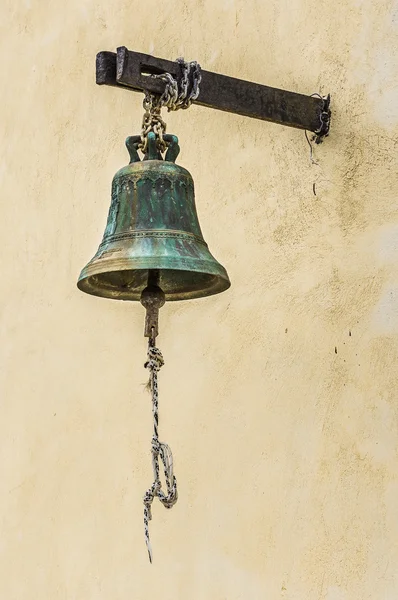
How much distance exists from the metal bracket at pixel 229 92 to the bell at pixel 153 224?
0.40 ft

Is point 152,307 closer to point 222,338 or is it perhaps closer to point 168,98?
point 168,98

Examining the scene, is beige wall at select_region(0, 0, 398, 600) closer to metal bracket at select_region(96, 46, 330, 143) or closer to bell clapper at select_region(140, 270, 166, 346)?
metal bracket at select_region(96, 46, 330, 143)

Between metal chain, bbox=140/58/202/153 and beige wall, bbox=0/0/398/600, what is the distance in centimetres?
49

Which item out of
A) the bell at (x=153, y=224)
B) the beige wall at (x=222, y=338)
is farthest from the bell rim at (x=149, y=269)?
the beige wall at (x=222, y=338)

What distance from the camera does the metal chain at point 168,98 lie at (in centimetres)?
196

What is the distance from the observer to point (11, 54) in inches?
137

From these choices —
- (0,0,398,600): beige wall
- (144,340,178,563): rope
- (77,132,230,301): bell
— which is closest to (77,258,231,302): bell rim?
(77,132,230,301): bell

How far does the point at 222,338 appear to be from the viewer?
101 inches

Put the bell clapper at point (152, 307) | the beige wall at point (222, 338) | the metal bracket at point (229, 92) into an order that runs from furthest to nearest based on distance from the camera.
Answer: the beige wall at point (222, 338)
the bell clapper at point (152, 307)
the metal bracket at point (229, 92)

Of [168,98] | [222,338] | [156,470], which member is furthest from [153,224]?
[222,338]

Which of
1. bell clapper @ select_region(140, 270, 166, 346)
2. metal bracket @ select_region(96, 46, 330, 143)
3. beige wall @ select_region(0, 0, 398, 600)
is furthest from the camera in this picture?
beige wall @ select_region(0, 0, 398, 600)

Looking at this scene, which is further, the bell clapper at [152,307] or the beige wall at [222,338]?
the beige wall at [222,338]

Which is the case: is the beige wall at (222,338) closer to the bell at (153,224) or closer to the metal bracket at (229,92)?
the metal bracket at (229,92)

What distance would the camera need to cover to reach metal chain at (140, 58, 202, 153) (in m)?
1.96
